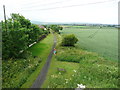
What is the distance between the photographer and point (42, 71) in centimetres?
934

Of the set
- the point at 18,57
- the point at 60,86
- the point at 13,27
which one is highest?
the point at 13,27

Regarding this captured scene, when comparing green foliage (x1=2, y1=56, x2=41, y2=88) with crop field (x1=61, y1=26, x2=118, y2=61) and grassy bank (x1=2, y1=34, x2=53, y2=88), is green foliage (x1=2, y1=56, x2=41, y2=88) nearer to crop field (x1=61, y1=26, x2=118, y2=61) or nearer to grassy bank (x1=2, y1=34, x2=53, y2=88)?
grassy bank (x1=2, y1=34, x2=53, y2=88)

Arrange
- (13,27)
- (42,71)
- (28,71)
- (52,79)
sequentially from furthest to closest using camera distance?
1. (13,27)
2. (42,71)
3. (28,71)
4. (52,79)

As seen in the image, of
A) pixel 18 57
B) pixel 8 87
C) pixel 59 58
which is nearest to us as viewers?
pixel 8 87

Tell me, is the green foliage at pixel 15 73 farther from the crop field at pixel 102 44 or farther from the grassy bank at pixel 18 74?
the crop field at pixel 102 44

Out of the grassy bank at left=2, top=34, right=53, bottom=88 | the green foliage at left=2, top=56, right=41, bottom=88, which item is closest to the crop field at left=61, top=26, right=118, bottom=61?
the grassy bank at left=2, top=34, right=53, bottom=88

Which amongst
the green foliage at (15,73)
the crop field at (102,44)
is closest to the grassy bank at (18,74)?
the green foliage at (15,73)

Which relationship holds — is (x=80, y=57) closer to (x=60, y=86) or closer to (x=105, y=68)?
(x=105, y=68)

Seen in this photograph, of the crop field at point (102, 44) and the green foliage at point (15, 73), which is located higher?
the crop field at point (102, 44)

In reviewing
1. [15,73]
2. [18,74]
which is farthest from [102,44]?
[15,73]

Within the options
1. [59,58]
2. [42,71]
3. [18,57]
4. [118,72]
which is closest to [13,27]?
[18,57]

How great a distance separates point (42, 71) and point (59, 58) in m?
3.86

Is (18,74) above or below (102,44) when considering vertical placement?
below

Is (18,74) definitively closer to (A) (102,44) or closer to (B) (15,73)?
(B) (15,73)
